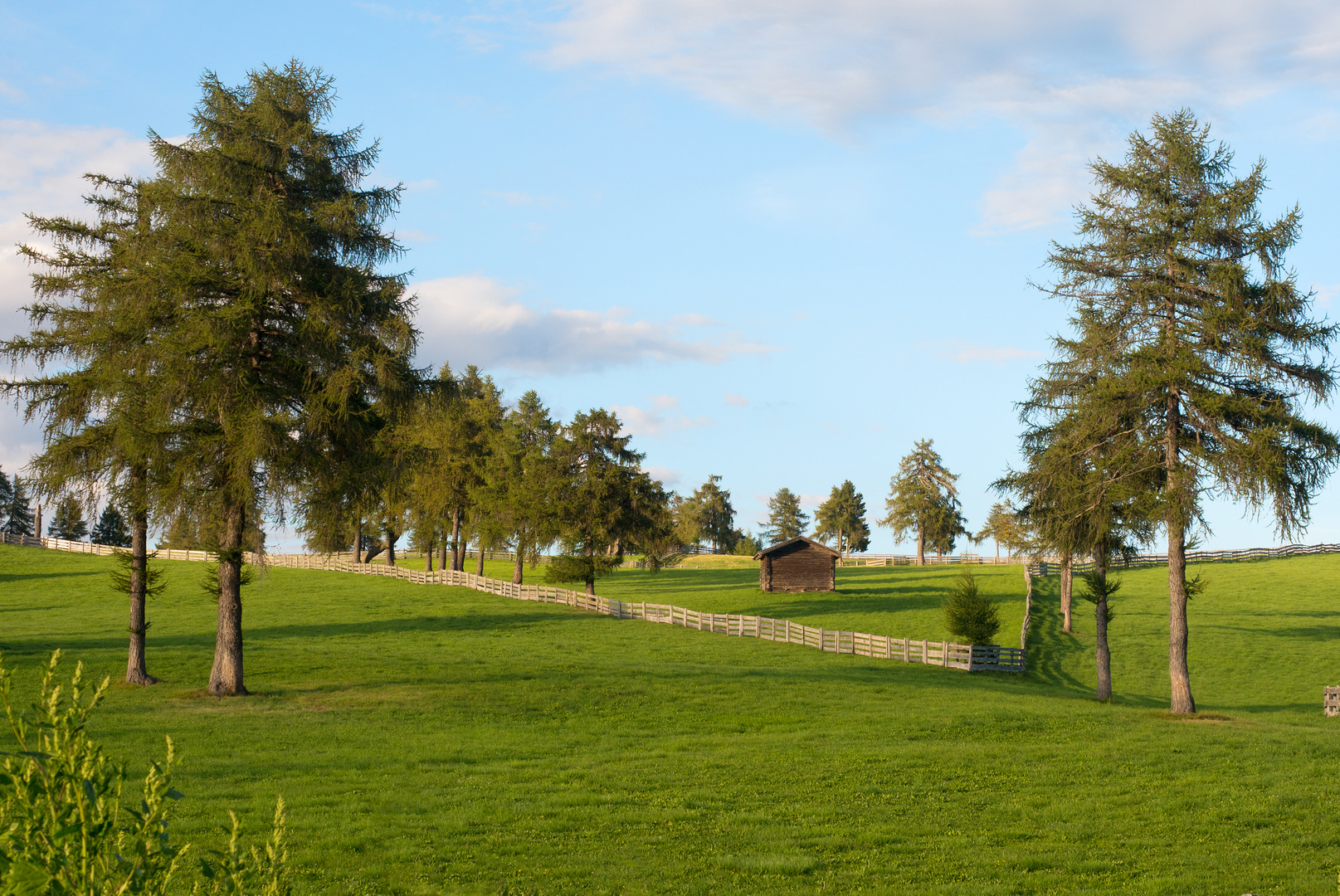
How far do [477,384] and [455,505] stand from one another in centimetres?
931

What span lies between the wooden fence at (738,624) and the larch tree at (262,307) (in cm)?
261

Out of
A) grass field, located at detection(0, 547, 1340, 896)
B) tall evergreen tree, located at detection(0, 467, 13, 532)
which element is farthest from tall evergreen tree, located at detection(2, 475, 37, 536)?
grass field, located at detection(0, 547, 1340, 896)

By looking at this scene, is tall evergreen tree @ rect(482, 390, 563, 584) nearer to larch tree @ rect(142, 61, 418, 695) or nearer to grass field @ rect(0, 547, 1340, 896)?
grass field @ rect(0, 547, 1340, 896)

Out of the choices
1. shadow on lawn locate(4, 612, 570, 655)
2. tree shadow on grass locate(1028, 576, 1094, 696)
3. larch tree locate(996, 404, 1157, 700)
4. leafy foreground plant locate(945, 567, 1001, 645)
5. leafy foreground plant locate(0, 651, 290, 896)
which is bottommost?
tree shadow on grass locate(1028, 576, 1094, 696)

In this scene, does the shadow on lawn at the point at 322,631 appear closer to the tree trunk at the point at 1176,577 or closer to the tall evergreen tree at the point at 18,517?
the tree trunk at the point at 1176,577

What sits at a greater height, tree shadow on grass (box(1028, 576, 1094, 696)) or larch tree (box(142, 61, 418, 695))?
larch tree (box(142, 61, 418, 695))

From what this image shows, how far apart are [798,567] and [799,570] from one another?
8.7 inches

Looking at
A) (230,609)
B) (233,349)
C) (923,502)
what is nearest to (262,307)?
(233,349)

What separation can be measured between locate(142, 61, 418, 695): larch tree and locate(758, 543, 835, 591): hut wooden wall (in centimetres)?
3913

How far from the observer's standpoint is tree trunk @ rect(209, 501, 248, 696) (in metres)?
23.2

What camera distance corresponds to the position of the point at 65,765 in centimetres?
357

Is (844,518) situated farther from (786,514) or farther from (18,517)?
(18,517)

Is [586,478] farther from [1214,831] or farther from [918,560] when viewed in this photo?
[918,560]

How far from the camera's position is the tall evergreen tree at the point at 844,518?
11075 centimetres
